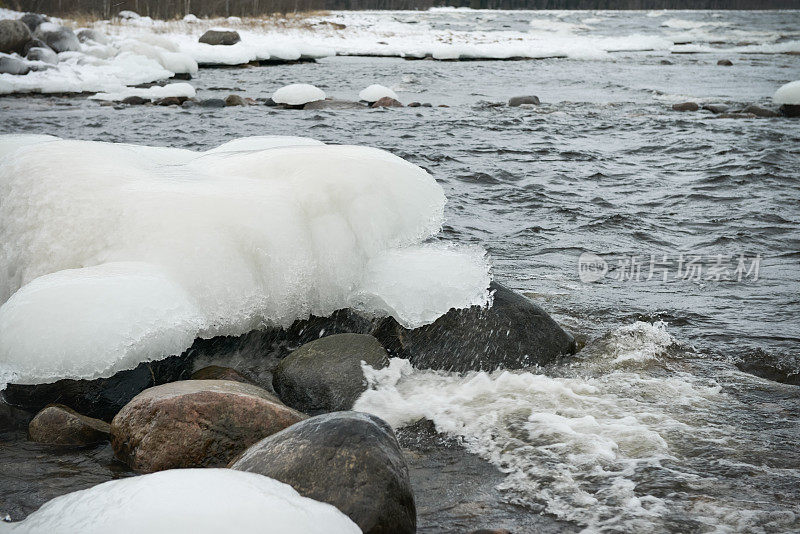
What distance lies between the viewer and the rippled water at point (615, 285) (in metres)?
2.96

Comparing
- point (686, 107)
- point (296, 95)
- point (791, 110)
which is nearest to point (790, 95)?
point (791, 110)

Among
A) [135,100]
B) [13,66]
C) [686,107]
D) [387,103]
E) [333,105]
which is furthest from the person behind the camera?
[13,66]

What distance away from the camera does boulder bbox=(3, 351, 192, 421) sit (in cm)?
359

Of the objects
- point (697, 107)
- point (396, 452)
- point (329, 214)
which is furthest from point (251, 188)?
point (697, 107)

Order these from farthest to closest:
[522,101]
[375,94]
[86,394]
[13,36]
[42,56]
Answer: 1. [13,36]
2. [42,56]
3. [375,94]
4. [522,101]
5. [86,394]

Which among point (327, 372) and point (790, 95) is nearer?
point (327, 372)

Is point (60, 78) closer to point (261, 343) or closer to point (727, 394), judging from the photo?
point (261, 343)

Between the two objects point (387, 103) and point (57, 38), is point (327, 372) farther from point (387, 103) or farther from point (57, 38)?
point (57, 38)

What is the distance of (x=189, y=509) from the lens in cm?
211

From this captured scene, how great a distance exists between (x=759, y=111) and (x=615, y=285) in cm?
948

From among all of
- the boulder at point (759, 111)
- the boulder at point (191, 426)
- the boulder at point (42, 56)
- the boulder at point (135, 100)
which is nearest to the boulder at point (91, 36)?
the boulder at point (42, 56)

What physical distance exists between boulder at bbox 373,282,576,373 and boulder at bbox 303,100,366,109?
10.4 meters

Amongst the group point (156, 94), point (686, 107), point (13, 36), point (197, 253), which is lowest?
point (197, 253)

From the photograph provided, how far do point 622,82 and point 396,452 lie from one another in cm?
1804
